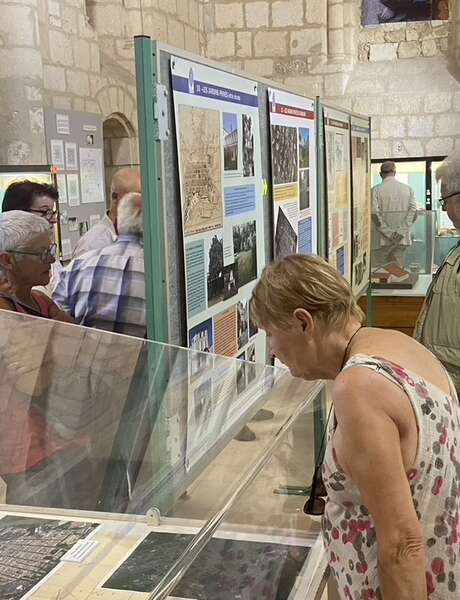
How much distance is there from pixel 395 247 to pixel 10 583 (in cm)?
585

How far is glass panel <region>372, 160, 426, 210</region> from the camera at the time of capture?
10.6 meters

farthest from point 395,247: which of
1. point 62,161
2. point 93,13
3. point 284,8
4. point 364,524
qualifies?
point 364,524

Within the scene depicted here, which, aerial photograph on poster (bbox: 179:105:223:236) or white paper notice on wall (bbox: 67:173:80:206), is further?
white paper notice on wall (bbox: 67:173:80:206)

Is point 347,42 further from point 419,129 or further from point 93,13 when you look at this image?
point 93,13

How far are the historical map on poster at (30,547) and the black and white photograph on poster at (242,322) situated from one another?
49.4 inches

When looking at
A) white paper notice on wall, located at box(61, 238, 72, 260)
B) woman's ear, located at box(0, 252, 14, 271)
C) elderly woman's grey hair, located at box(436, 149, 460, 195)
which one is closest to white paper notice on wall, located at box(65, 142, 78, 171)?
white paper notice on wall, located at box(61, 238, 72, 260)

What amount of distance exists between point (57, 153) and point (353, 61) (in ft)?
17.7

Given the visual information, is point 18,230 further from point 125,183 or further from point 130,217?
point 125,183

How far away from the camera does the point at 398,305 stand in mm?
6418

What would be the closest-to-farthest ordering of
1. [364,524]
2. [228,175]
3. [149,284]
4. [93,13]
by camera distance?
[364,524] < [149,284] < [228,175] < [93,13]

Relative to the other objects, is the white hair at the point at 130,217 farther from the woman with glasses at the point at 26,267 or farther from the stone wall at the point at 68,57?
the stone wall at the point at 68,57

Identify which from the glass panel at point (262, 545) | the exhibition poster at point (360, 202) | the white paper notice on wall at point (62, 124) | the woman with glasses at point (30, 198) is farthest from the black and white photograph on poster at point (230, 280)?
the white paper notice on wall at point (62, 124)

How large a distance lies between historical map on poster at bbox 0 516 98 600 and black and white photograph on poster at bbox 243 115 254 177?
1543 millimetres

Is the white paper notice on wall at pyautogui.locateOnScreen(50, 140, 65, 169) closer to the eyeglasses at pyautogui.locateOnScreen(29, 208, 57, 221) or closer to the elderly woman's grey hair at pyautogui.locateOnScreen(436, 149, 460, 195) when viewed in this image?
the eyeglasses at pyautogui.locateOnScreen(29, 208, 57, 221)
